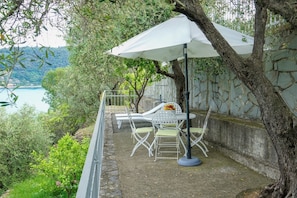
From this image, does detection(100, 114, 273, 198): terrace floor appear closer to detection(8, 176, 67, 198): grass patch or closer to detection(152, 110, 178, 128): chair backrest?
detection(152, 110, 178, 128): chair backrest

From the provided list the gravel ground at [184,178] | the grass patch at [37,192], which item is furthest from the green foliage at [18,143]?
the gravel ground at [184,178]

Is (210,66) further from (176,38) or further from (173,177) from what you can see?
(173,177)

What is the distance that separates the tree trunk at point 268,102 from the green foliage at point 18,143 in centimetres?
1602

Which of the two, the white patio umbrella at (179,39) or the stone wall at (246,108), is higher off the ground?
the white patio umbrella at (179,39)

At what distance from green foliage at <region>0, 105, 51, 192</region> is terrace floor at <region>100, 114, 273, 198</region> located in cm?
1302

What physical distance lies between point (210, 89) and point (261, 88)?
14.5 feet

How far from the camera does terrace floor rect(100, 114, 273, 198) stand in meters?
3.99

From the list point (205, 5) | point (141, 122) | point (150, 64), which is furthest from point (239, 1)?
point (141, 122)

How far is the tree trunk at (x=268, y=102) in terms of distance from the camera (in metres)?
3.09

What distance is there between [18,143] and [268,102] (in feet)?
56.8

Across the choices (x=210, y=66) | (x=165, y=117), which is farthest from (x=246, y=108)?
(x=210, y=66)

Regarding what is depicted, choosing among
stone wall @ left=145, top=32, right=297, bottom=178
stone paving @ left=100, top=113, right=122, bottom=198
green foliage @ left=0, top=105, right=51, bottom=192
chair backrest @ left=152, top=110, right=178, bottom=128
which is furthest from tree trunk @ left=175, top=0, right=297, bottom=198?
green foliage @ left=0, top=105, right=51, bottom=192

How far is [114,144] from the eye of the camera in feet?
22.9

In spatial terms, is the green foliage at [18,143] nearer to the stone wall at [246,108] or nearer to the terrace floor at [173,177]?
the stone wall at [246,108]
